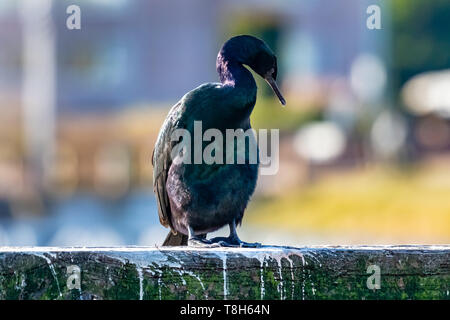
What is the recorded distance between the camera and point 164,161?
6.36 m

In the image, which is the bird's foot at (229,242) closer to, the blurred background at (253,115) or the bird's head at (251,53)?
the bird's head at (251,53)

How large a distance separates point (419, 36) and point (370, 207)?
21.2m

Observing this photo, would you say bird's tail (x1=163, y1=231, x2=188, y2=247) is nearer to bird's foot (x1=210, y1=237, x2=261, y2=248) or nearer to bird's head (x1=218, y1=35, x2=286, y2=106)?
bird's foot (x1=210, y1=237, x2=261, y2=248)

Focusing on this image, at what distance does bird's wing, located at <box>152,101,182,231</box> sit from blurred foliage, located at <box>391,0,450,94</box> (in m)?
34.5

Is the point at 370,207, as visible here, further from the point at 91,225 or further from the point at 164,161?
the point at 164,161

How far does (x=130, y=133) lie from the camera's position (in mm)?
33594

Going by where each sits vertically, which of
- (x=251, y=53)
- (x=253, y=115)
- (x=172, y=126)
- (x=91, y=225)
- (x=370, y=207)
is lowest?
(x=91, y=225)

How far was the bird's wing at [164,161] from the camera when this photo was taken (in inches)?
248

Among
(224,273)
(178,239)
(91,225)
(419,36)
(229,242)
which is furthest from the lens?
(419,36)

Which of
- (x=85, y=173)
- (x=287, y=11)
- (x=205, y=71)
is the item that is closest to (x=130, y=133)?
(x=85, y=173)

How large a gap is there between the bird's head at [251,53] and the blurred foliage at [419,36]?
34495mm

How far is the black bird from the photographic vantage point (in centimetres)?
603

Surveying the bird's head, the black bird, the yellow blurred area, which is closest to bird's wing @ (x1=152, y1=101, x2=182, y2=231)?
the black bird

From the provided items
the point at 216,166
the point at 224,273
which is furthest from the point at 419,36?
the point at 224,273
